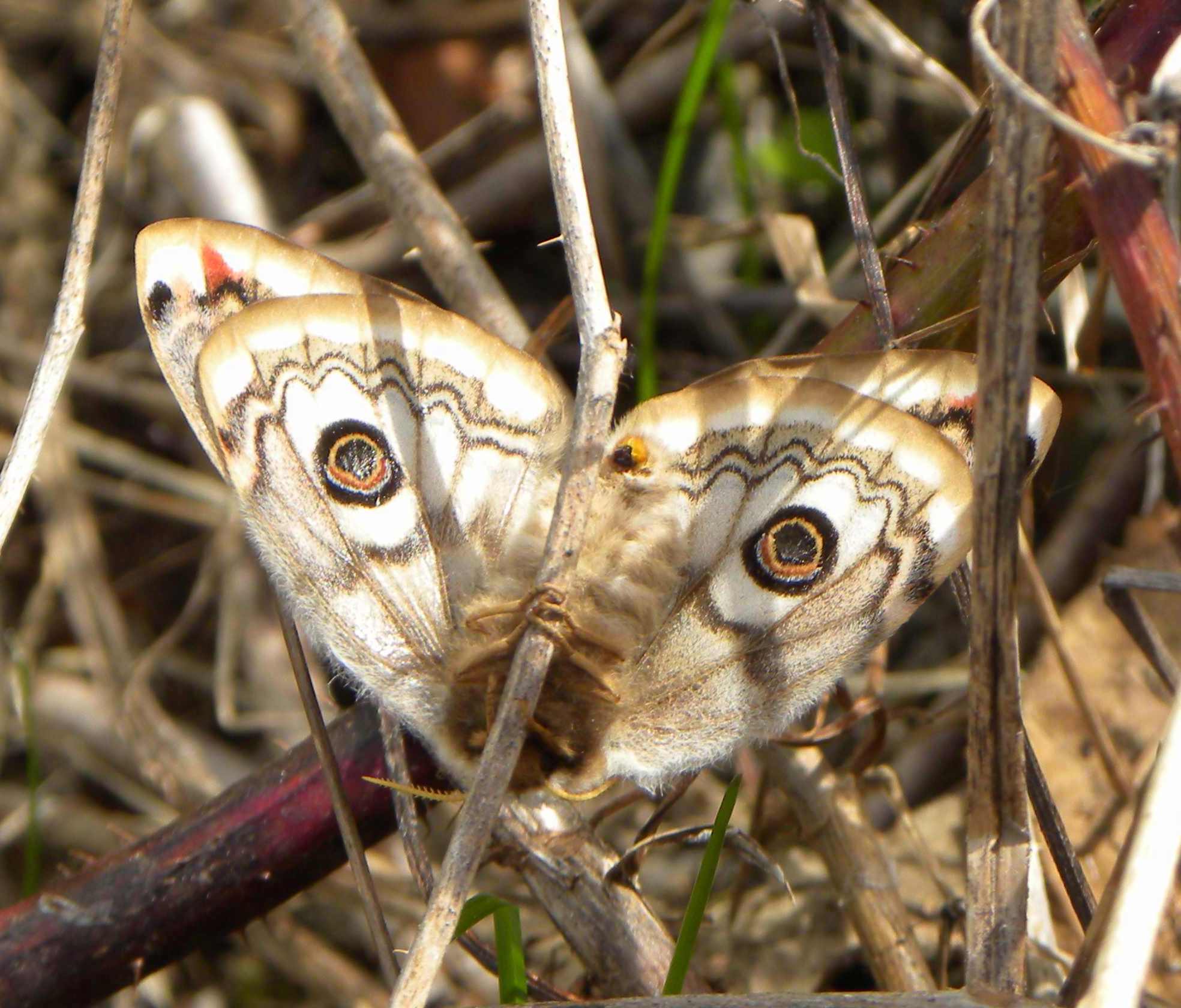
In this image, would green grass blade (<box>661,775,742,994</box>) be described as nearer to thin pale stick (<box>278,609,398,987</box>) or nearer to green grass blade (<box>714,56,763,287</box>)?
thin pale stick (<box>278,609,398,987</box>)

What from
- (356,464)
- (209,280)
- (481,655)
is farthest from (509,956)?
(209,280)

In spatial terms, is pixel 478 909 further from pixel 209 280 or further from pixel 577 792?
pixel 209 280

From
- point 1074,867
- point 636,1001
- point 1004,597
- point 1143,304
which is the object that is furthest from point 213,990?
point 1143,304

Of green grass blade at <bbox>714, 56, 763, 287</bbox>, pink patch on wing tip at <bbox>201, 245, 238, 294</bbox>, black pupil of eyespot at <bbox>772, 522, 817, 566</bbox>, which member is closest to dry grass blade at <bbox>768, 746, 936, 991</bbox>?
black pupil of eyespot at <bbox>772, 522, 817, 566</bbox>

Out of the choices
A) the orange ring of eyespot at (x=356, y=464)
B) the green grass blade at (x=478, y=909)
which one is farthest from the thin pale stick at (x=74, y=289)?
the green grass blade at (x=478, y=909)

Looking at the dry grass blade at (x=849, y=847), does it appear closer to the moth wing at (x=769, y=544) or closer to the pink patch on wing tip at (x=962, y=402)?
the moth wing at (x=769, y=544)

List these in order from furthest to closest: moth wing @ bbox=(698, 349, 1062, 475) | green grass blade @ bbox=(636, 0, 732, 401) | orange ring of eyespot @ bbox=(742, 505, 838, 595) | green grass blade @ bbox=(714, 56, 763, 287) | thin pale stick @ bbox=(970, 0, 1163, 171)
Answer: green grass blade @ bbox=(714, 56, 763, 287)
green grass blade @ bbox=(636, 0, 732, 401)
orange ring of eyespot @ bbox=(742, 505, 838, 595)
moth wing @ bbox=(698, 349, 1062, 475)
thin pale stick @ bbox=(970, 0, 1163, 171)
